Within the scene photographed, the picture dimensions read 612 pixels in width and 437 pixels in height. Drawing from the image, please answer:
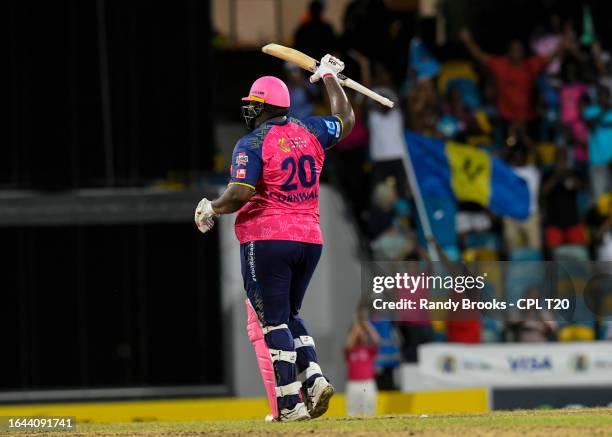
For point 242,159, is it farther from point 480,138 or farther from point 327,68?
point 480,138

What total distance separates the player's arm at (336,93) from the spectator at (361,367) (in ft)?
17.7

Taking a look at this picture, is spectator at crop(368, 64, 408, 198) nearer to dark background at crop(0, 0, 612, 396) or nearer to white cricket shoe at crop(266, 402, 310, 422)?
dark background at crop(0, 0, 612, 396)

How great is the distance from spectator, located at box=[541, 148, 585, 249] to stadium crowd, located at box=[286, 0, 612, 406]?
0.04ft

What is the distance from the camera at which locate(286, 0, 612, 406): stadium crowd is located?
53.6 ft

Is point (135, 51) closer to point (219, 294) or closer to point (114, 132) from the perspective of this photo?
point (114, 132)

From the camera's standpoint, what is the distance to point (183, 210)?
669 inches

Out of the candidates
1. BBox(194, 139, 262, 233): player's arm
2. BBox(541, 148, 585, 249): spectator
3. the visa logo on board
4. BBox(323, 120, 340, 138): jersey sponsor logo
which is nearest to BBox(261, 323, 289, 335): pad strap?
BBox(194, 139, 262, 233): player's arm

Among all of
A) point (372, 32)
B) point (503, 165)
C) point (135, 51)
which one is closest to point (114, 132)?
point (135, 51)

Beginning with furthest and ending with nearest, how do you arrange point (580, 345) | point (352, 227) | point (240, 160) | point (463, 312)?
point (352, 227) < point (580, 345) < point (463, 312) < point (240, 160)

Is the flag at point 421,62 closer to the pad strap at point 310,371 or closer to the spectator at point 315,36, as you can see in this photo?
the spectator at point 315,36

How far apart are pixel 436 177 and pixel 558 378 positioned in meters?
3.02

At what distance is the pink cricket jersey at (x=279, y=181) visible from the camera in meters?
9.45

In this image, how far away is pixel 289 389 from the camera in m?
9.45

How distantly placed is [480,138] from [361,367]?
13.7 feet
